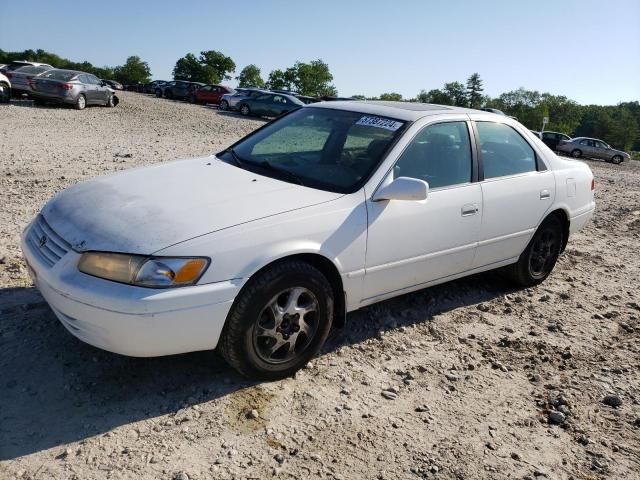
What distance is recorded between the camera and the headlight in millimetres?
2637

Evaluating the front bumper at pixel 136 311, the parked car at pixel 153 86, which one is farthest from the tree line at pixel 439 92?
the front bumper at pixel 136 311

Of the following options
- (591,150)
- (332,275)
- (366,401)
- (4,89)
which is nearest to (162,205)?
(332,275)

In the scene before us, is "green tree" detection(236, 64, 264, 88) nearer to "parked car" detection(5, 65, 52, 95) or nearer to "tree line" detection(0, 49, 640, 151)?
"tree line" detection(0, 49, 640, 151)

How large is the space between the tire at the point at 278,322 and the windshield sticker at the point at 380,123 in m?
1.25

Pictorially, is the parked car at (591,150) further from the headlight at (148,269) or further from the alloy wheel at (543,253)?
the headlight at (148,269)

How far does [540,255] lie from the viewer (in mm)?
4949

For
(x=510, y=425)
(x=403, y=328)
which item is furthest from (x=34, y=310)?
(x=510, y=425)

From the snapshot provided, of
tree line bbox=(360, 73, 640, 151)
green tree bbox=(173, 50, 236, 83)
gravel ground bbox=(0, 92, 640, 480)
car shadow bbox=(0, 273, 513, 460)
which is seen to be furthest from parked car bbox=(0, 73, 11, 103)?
tree line bbox=(360, 73, 640, 151)

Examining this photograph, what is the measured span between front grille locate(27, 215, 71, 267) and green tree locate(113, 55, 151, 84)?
84.7 m

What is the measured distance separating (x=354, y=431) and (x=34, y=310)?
2.33m

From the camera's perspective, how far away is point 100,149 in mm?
10680

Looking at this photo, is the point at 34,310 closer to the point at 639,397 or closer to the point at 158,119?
the point at 639,397

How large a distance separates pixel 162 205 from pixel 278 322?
3.06 feet

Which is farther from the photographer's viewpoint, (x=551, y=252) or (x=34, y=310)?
(x=551, y=252)
